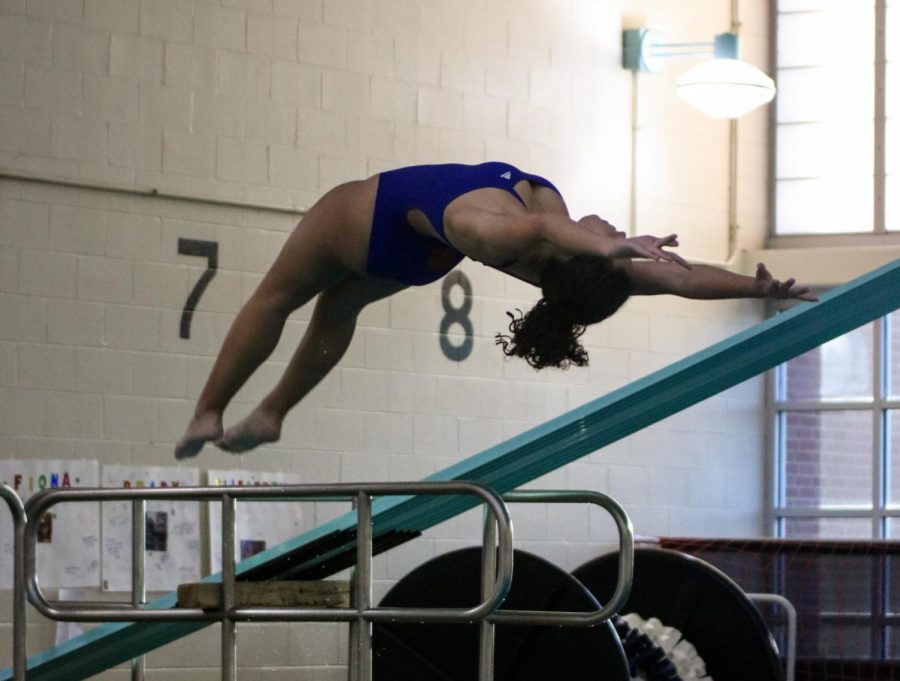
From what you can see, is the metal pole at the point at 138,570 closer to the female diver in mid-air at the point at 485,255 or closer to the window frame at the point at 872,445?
the female diver in mid-air at the point at 485,255

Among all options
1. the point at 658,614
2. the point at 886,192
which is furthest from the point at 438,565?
the point at 886,192

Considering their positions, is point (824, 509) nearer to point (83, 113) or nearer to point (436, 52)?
point (436, 52)

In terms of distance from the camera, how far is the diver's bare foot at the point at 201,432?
3848 millimetres

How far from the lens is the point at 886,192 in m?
7.22

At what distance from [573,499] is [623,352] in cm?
365

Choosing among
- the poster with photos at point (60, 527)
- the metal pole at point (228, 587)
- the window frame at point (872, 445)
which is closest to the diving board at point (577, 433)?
the metal pole at point (228, 587)

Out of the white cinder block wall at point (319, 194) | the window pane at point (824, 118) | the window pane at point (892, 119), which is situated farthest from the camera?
the window pane at point (824, 118)

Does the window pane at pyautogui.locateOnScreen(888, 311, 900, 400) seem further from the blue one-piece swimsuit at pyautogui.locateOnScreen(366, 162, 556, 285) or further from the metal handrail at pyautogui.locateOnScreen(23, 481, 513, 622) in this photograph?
the metal handrail at pyautogui.locateOnScreen(23, 481, 513, 622)

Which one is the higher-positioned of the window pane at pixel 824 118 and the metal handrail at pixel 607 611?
the window pane at pixel 824 118

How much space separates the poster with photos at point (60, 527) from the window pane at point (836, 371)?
12.1 ft

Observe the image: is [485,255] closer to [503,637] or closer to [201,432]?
[201,432]

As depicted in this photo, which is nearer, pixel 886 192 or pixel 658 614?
pixel 658 614

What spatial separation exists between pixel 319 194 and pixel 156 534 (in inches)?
62.1

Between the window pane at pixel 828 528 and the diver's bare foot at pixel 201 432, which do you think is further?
the window pane at pixel 828 528
